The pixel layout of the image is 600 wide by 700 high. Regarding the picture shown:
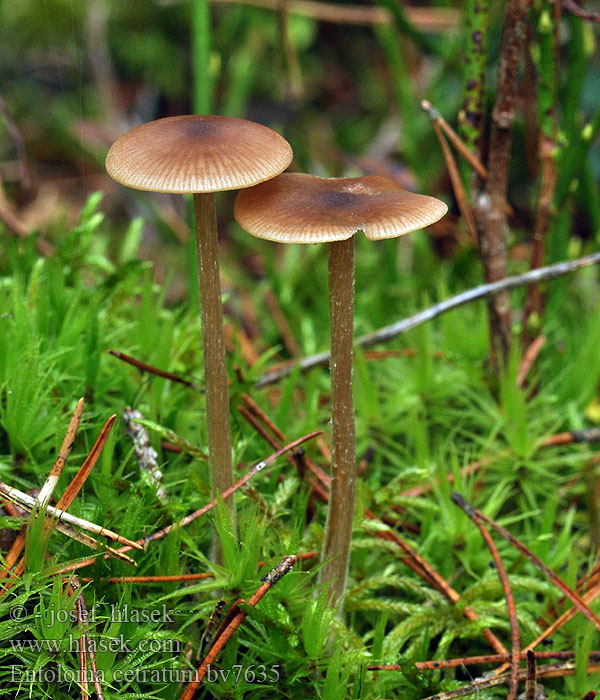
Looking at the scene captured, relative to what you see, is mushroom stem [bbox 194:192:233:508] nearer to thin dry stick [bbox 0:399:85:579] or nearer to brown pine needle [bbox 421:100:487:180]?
thin dry stick [bbox 0:399:85:579]

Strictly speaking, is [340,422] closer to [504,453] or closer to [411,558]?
[411,558]

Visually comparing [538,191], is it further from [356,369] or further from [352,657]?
[352,657]

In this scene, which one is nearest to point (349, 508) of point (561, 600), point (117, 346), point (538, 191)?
point (561, 600)

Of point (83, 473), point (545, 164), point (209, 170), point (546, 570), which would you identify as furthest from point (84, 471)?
point (545, 164)

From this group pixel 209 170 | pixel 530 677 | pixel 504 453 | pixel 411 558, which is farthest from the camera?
pixel 504 453

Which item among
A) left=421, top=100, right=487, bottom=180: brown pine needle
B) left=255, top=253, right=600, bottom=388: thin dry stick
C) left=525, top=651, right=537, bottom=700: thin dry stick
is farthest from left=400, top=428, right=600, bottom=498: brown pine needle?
left=421, top=100, right=487, bottom=180: brown pine needle

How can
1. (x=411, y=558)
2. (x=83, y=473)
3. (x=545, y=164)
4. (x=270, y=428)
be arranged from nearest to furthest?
(x=83, y=473) → (x=411, y=558) → (x=270, y=428) → (x=545, y=164)
